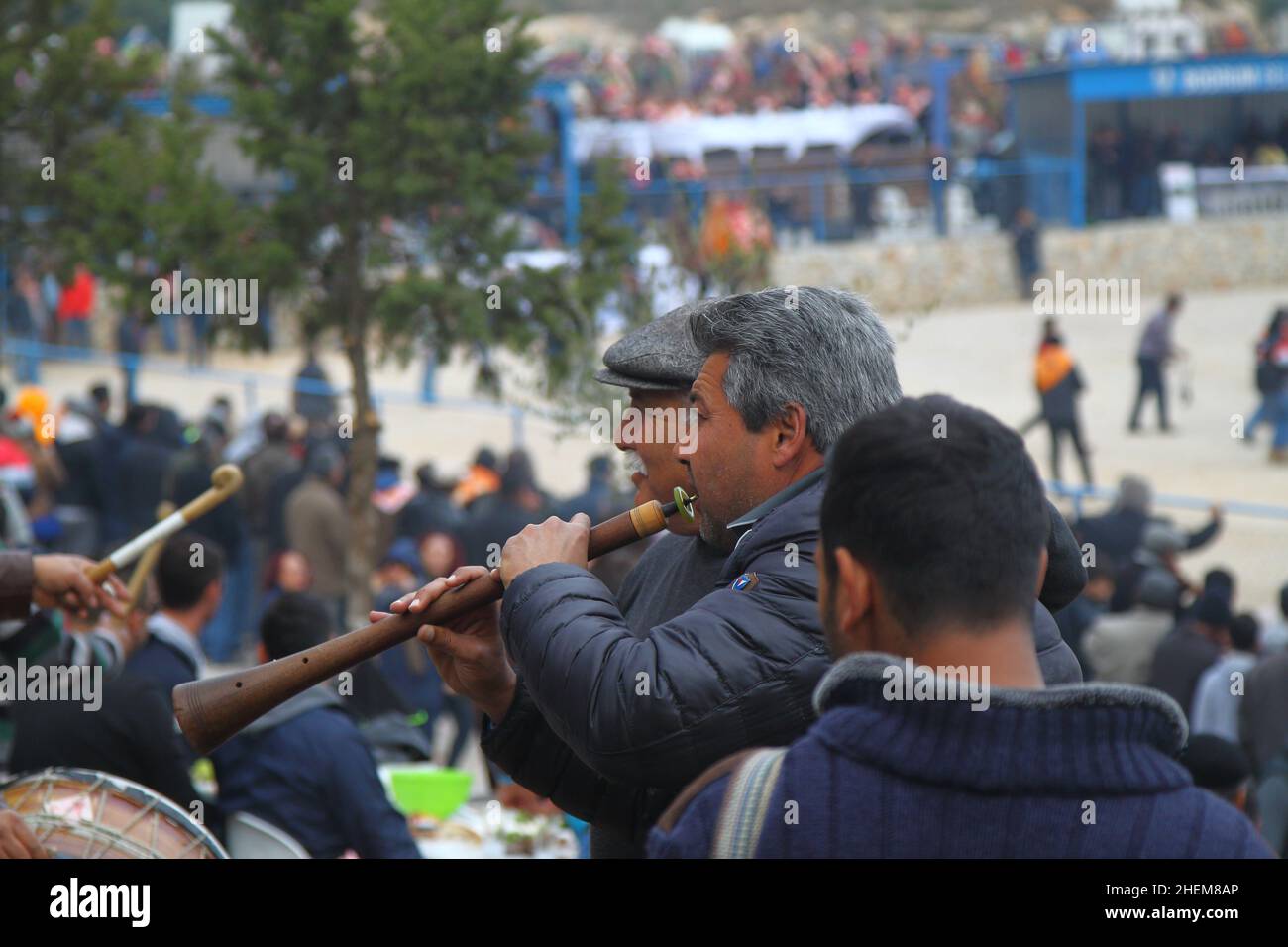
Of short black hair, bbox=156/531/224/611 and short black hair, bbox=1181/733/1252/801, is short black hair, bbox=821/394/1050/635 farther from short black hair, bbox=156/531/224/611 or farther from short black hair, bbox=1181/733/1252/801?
short black hair, bbox=156/531/224/611

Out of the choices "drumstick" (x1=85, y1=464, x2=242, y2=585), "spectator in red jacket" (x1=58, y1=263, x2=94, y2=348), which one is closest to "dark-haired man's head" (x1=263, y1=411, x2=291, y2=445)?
"drumstick" (x1=85, y1=464, x2=242, y2=585)

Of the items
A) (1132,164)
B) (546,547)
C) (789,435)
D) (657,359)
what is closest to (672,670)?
(546,547)

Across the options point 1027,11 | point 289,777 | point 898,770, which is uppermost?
point 1027,11

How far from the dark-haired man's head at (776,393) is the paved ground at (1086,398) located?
1050cm

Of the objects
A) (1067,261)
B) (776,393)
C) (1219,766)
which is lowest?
(1219,766)

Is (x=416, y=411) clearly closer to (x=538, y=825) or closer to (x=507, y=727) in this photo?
(x=538, y=825)

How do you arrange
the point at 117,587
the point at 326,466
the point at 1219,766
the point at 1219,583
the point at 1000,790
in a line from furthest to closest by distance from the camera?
1. the point at 326,466
2. the point at 1219,583
3. the point at 1219,766
4. the point at 117,587
5. the point at 1000,790

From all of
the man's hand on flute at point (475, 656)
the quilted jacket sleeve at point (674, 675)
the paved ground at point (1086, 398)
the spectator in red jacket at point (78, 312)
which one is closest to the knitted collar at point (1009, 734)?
the quilted jacket sleeve at point (674, 675)

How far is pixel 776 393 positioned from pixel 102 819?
1.69 metres

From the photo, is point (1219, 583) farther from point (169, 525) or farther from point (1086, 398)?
point (1086, 398)

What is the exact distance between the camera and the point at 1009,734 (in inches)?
61.0

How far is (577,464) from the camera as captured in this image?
16469 millimetres
